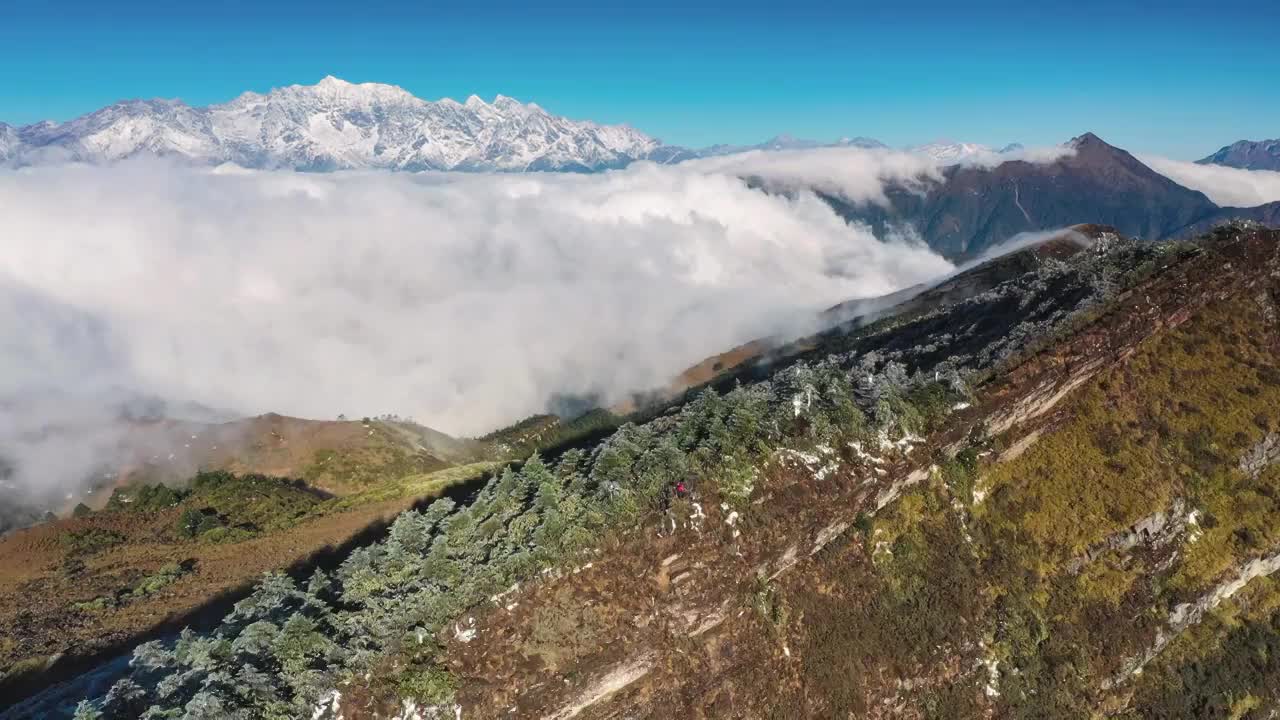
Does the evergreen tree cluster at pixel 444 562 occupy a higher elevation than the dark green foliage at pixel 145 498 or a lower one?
lower

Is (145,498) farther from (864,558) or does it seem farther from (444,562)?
(864,558)

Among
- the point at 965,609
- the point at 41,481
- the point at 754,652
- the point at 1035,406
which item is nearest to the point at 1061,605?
the point at 965,609

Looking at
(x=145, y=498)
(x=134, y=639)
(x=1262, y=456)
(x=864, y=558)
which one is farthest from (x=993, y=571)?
(x=145, y=498)

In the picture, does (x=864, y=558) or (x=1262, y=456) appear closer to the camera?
(x=864, y=558)

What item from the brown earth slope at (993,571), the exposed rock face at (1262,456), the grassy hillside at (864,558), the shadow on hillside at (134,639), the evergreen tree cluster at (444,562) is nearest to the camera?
the evergreen tree cluster at (444,562)

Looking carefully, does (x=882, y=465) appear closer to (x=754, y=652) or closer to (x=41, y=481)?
(x=754, y=652)

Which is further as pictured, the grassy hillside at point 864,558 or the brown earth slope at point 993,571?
the brown earth slope at point 993,571

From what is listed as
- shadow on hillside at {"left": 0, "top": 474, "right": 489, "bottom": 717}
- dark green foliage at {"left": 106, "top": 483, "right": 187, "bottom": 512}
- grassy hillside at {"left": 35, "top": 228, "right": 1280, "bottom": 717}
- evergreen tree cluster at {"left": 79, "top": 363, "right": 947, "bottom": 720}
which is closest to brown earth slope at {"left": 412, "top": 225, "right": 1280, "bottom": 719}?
grassy hillside at {"left": 35, "top": 228, "right": 1280, "bottom": 717}

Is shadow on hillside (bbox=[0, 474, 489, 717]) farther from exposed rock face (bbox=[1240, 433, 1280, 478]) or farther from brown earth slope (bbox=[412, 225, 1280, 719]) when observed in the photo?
exposed rock face (bbox=[1240, 433, 1280, 478])

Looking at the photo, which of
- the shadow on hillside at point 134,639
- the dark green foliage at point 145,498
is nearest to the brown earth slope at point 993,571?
the shadow on hillside at point 134,639

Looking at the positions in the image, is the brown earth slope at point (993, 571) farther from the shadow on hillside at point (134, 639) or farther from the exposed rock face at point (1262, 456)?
the shadow on hillside at point (134, 639)

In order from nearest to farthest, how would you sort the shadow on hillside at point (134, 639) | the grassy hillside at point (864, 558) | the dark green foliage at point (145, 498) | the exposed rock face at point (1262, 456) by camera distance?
the grassy hillside at point (864, 558)
the exposed rock face at point (1262, 456)
the shadow on hillside at point (134, 639)
the dark green foliage at point (145, 498)
